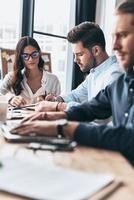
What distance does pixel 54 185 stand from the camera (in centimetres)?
84

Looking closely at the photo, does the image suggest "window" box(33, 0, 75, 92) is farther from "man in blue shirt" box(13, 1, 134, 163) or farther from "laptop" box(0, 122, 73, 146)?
"laptop" box(0, 122, 73, 146)

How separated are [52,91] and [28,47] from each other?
466 millimetres

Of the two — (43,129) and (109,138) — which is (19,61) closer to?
(43,129)

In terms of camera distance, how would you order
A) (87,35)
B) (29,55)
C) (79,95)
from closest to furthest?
(87,35)
(79,95)
(29,55)

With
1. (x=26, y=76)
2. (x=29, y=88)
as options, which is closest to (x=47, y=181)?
(x=29, y=88)

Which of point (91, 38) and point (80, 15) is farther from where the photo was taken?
point (80, 15)

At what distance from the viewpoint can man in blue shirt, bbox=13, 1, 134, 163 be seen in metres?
1.23

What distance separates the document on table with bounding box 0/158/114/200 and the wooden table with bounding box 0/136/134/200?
0.16 feet

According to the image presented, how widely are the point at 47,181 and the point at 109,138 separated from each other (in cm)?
42

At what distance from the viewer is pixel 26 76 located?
331cm

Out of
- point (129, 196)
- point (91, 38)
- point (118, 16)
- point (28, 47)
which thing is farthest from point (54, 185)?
point (28, 47)

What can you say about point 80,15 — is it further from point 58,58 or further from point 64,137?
point 64,137

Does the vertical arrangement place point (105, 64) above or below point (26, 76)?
above

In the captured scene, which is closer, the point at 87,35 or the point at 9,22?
the point at 87,35
